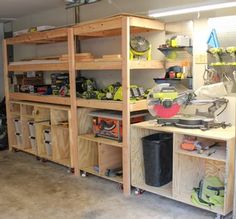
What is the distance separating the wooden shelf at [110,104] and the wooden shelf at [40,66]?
534 millimetres

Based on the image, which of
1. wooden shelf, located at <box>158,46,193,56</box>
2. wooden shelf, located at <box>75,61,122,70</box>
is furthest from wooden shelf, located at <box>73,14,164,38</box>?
wooden shelf, located at <box>75,61,122,70</box>

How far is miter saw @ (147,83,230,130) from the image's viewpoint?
3.10m

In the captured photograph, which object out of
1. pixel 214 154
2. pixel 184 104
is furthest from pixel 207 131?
pixel 184 104

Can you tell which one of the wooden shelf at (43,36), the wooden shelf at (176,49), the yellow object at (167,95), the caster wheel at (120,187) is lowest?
the caster wheel at (120,187)

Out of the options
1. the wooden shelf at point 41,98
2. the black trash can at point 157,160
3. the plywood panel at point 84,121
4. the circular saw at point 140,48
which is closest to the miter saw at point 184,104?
the black trash can at point 157,160

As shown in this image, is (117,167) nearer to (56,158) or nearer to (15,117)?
(56,158)

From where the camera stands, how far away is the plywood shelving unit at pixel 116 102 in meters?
3.30

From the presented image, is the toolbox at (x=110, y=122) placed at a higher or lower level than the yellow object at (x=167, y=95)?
lower

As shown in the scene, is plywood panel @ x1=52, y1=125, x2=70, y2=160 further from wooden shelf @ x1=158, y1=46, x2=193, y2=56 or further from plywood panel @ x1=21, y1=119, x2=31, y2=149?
wooden shelf @ x1=158, y1=46, x2=193, y2=56

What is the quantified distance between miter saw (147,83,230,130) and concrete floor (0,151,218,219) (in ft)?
2.69

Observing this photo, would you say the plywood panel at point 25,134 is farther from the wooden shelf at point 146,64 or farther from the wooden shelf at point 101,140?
the wooden shelf at point 146,64

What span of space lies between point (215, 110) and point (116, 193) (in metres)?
1.39

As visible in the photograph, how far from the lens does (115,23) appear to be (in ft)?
11.0

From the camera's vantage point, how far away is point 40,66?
4527 millimetres
